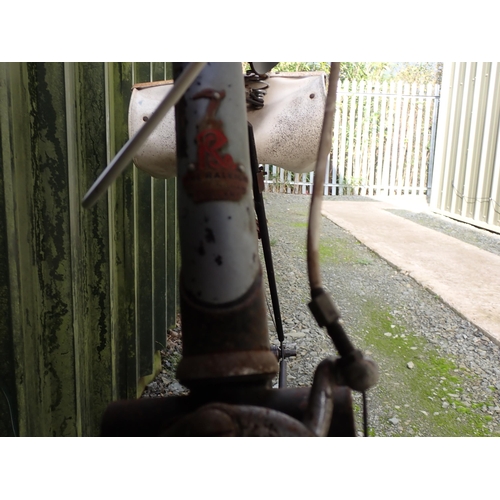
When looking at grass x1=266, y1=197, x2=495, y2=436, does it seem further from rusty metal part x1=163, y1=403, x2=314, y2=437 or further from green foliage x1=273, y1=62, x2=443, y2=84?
green foliage x1=273, y1=62, x2=443, y2=84

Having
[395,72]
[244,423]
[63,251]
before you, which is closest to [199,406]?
[244,423]

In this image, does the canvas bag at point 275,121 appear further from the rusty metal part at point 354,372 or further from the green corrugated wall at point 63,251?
the rusty metal part at point 354,372

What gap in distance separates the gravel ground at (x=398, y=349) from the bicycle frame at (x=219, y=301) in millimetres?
1257

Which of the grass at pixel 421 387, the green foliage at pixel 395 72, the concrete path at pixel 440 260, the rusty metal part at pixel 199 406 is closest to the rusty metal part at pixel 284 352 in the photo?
the grass at pixel 421 387

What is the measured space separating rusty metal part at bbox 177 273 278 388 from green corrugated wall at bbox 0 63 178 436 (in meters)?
0.60

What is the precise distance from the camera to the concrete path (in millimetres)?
2424

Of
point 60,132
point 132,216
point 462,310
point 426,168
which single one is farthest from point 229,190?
point 426,168

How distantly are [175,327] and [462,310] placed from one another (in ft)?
4.66

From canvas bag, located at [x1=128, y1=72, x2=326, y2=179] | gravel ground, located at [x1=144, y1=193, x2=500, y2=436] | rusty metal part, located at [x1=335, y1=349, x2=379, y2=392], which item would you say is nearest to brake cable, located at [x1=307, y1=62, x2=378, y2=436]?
rusty metal part, located at [x1=335, y1=349, x2=379, y2=392]

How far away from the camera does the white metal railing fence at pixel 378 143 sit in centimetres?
661

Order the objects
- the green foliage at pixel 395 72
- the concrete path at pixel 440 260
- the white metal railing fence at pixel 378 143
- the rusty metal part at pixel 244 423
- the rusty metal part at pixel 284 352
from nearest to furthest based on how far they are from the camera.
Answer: the rusty metal part at pixel 244 423
the rusty metal part at pixel 284 352
the concrete path at pixel 440 260
the white metal railing fence at pixel 378 143
the green foliage at pixel 395 72

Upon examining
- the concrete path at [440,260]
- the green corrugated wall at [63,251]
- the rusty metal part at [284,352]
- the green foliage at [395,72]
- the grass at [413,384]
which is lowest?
the grass at [413,384]

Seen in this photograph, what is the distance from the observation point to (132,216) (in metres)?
1.45

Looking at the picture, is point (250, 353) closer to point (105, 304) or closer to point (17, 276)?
point (17, 276)
